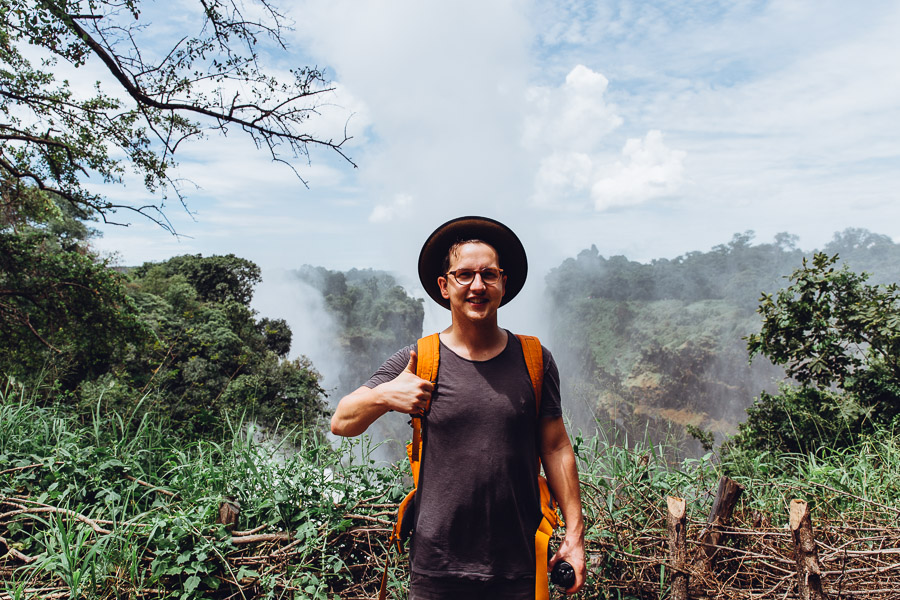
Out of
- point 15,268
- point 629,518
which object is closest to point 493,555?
point 629,518

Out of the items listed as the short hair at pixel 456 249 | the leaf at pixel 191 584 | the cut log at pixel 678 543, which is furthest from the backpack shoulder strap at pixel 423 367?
the leaf at pixel 191 584

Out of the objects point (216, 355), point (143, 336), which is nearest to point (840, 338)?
point (143, 336)

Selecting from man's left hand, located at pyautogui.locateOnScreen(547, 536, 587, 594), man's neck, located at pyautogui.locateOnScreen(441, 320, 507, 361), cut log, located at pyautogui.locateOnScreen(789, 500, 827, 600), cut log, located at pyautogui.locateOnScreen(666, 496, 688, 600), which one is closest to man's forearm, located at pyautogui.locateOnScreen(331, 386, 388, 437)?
man's neck, located at pyautogui.locateOnScreen(441, 320, 507, 361)

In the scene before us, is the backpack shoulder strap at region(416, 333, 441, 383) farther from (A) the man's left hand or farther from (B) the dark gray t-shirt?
(A) the man's left hand

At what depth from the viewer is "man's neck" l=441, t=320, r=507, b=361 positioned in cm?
170

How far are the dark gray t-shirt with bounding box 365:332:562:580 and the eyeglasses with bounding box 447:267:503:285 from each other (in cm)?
26

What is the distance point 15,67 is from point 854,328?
1068 centimetres

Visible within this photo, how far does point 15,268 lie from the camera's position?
6855 mm

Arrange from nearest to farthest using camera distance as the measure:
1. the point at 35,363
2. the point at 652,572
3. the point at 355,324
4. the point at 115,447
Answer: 1. the point at 652,572
2. the point at 115,447
3. the point at 35,363
4. the point at 355,324

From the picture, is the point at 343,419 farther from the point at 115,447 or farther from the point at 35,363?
the point at 35,363

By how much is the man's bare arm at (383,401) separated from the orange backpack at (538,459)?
10 centimetres

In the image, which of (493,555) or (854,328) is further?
(854,328)

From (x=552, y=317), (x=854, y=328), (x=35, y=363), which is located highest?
(x=552, y=317)

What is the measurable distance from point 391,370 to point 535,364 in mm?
458
